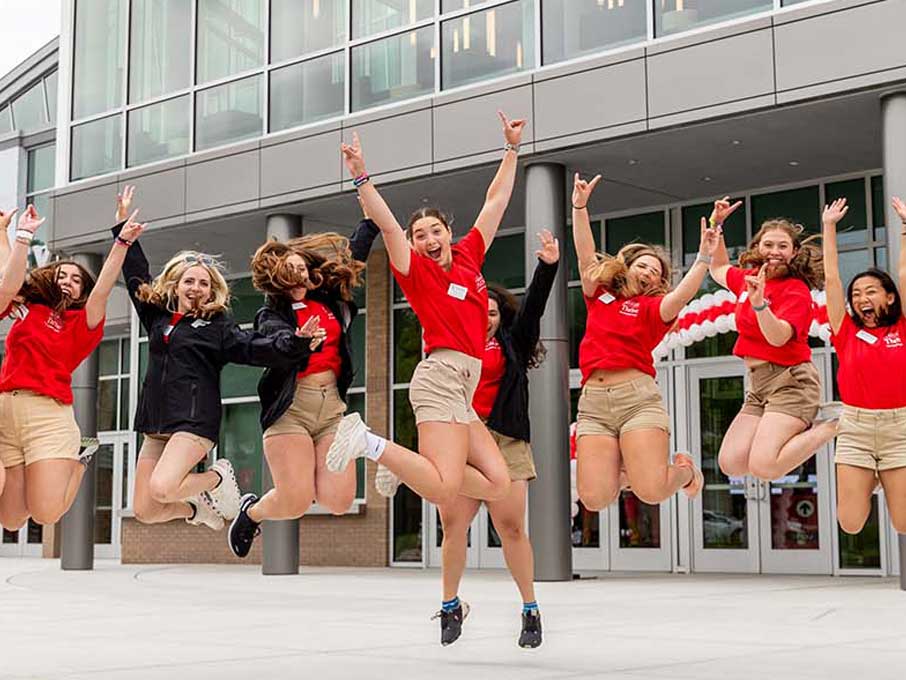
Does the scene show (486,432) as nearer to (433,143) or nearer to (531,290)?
(531,290)

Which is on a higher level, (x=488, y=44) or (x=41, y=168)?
(x=41, y=168)

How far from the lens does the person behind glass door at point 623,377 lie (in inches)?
349

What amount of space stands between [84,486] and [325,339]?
16.3 m

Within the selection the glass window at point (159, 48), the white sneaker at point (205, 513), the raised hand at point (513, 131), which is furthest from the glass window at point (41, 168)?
the raised hand at point (513, 131)

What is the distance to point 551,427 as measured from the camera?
17.6 metres

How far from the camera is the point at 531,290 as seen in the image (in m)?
8.74

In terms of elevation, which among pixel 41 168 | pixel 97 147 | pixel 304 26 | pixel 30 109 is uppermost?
pixel 30 109

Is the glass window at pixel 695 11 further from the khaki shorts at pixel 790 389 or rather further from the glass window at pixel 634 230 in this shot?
the khaki shorts at pixel 790 389

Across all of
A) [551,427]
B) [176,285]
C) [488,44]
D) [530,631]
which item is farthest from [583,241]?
[488,44]

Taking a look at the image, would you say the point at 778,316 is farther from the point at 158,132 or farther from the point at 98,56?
the point at 98,56

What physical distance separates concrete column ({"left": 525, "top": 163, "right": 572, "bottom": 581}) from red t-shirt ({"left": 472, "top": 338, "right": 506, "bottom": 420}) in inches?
→ 343

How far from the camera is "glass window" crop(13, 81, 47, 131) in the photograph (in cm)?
3597

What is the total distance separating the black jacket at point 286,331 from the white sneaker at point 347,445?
19.9 inches

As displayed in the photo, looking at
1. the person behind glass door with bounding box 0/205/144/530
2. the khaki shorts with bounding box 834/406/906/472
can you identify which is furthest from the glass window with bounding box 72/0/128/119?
the khaki shorts with bounding box 834/406/906/472
